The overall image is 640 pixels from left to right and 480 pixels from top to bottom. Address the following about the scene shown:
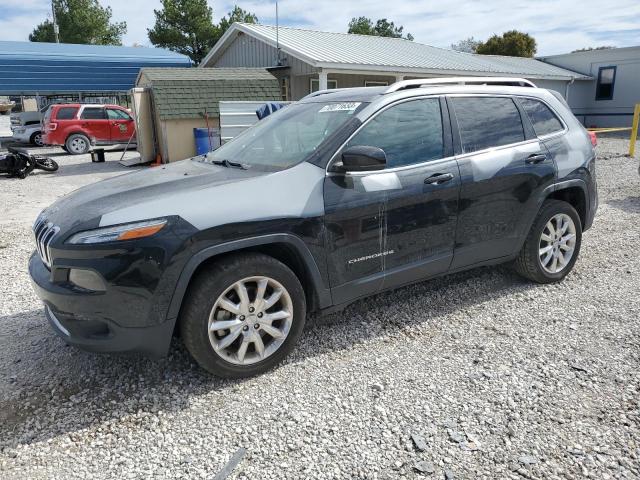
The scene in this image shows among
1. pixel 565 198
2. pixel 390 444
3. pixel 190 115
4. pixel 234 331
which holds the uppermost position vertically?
pixel 190 115

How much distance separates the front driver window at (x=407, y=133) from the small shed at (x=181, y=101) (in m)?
11.0

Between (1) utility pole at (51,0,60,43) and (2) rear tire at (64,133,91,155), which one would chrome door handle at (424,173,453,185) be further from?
(1) utility pole at (51,0,60,43)

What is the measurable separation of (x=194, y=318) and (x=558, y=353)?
7.94ft

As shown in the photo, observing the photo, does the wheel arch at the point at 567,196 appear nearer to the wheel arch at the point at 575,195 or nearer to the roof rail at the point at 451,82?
the wheel arch at the point at 575,195

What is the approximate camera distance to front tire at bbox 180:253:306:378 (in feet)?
9.23

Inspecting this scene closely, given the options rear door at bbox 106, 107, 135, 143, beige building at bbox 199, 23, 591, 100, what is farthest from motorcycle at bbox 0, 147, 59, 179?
beige building at bbox 199, 23, 591, 100

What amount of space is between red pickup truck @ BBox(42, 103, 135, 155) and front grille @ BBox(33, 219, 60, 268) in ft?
48.9

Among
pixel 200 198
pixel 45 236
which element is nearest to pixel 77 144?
pixel 45 236

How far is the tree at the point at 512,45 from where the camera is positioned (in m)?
43.0

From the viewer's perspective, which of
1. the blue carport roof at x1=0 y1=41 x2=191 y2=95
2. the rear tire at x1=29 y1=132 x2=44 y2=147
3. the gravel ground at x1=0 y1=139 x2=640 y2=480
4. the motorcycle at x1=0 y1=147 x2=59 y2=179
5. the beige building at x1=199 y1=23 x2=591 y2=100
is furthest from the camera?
the blue carport roof at x1=0 y1=41 x2=191 y2=95

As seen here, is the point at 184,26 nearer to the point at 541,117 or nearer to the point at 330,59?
the point at 330,59

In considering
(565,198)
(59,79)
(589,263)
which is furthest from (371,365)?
(59,79)

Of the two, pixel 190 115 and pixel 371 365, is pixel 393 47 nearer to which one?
pixel 190 115

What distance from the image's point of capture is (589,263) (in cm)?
508
